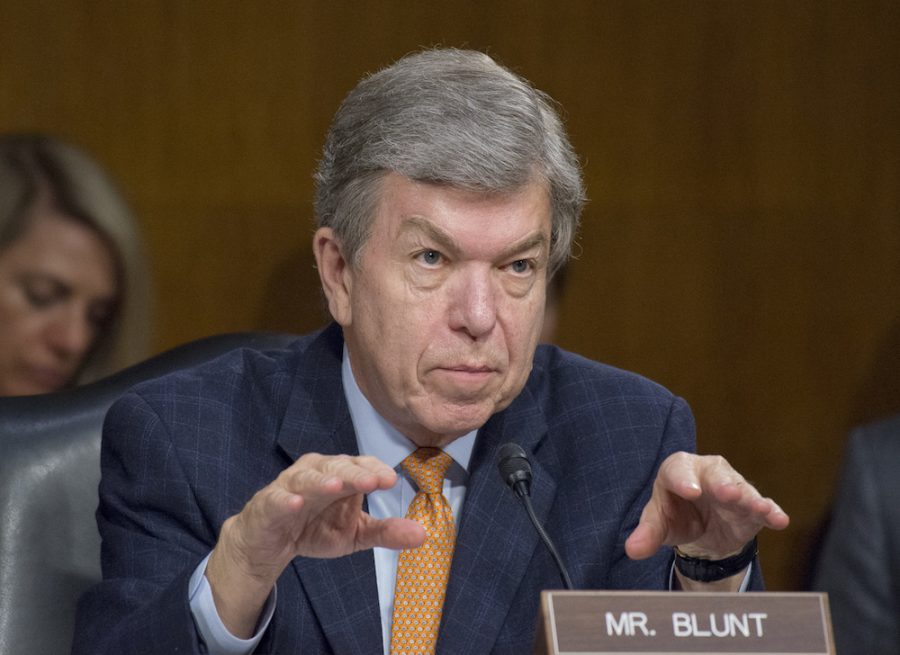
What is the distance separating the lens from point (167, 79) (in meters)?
3.43

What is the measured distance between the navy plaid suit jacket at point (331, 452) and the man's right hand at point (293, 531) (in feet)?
0.32

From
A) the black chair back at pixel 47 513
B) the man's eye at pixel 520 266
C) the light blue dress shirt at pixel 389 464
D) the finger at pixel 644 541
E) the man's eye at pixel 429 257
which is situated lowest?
the black chair back at pixel 47 513

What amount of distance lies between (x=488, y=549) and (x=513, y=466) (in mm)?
264

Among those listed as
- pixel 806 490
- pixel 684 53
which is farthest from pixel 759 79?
pixel 806 490

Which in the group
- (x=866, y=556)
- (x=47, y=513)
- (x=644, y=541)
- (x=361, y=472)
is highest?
(x=361, y=472)

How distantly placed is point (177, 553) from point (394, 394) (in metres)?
0.35

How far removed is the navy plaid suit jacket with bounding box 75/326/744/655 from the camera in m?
1.89

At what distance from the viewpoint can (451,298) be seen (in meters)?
1.91

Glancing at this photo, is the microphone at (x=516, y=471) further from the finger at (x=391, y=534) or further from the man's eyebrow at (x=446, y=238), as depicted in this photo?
the man's eyebrow at (x=446, y=238)

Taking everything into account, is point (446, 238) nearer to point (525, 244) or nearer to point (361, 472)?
point (525, 244)

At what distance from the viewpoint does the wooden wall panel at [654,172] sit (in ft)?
11.3

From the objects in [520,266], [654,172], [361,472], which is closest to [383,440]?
[520,266]

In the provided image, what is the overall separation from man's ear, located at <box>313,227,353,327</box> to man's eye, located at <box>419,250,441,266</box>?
158 millimetres

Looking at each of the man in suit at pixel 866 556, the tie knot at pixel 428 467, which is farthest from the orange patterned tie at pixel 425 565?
the man in suit at pixel 866 556
